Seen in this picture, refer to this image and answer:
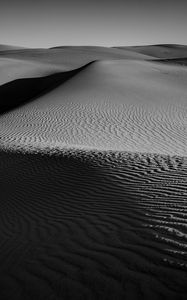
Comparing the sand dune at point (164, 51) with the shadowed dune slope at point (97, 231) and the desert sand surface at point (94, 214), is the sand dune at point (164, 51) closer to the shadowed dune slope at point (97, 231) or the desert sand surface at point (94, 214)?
the desert sand surface at point (94, 214)

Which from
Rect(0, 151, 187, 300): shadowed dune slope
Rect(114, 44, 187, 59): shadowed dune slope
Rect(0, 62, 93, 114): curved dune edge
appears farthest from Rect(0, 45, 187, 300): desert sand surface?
Rect(114, 44, 187, 59): shadowed dune slope

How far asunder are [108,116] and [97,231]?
11312 millimetres

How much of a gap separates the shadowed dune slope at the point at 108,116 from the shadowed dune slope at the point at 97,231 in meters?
3.40

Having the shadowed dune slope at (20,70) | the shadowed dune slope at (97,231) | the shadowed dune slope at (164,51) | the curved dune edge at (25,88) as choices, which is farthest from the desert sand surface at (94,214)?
the shadowed dune slope at (164,51)

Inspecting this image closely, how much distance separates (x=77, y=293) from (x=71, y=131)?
10.5m

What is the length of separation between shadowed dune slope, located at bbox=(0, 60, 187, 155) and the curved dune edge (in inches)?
160

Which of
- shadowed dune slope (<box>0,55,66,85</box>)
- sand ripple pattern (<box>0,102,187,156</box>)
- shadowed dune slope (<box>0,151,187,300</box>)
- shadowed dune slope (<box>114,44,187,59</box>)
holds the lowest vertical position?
sand ripple pattern (<box>0,102,187,156</box>)

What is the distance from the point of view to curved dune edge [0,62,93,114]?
81.8 ft

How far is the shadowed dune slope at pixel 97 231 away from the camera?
10.2 feet

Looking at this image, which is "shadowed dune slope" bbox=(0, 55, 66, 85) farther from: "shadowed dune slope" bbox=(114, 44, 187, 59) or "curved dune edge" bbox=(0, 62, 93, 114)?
"shadowed dune slope" bbox=(114, 44, 187, 59)

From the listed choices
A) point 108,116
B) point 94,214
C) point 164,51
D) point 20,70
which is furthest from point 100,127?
point 164,51

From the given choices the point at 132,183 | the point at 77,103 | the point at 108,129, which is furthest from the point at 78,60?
the point at 132,183

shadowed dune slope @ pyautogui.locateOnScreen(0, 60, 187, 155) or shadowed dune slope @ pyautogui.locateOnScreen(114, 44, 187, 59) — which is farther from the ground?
shadowed dune slope @ pyautogui.locateOnScreen(114, 44, 187, 59)

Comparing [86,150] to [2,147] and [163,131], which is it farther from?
[163,131]
